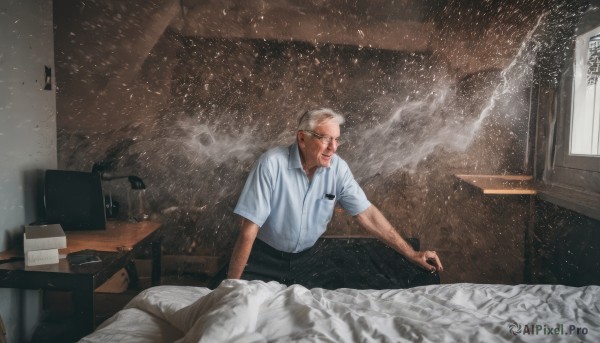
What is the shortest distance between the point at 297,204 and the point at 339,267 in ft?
1.95

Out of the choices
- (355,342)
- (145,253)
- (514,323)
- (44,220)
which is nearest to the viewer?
(355,342)

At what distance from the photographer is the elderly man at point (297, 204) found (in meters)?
2.15

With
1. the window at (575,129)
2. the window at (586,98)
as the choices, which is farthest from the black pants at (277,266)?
the window at (586,98)

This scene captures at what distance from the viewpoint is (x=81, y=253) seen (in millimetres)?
1998

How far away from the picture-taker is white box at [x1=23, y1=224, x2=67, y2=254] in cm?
184

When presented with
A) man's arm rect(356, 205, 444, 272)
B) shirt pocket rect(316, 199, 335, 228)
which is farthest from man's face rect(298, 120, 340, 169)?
man's arm rect(356, 205, 444, 272)

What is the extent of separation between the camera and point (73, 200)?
2457 millimetres

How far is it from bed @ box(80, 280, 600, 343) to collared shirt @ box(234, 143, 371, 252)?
78 cm

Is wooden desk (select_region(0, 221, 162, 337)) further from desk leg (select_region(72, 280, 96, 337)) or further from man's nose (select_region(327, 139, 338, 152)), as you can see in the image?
man's nose (select_region(327, 139, 338, 152))

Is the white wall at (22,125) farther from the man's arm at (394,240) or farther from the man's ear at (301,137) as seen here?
the man's arm at (394,240)

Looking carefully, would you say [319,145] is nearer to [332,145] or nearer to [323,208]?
[332,145]

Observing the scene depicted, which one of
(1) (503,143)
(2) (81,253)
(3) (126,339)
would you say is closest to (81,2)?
(2) (81,253)

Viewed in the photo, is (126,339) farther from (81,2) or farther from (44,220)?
(81,2)

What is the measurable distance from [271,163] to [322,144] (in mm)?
282
